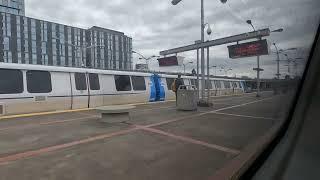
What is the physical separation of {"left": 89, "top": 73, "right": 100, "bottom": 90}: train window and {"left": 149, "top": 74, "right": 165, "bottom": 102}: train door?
17.0ft

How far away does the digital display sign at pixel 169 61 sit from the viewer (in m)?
26.7

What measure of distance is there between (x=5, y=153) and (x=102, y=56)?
1441 inches

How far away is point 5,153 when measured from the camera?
544 centimetres

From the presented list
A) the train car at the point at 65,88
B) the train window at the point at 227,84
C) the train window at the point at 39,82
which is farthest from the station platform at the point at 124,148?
the train window at the point at 227,84

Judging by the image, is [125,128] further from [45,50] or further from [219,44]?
[45,50]

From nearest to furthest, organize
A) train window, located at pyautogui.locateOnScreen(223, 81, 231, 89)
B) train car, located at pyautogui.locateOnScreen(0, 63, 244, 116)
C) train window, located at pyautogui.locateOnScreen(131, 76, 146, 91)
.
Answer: train car, located at pyautogui.locateOnScreen(0, 63, 244, 116)
train window, located at pyautogui.locateOnScreen(131, 76, 146, 91)
train window, located at pyautogui.locateOnScreen(223, 81, 231, 89)

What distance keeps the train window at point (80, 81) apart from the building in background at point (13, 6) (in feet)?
114

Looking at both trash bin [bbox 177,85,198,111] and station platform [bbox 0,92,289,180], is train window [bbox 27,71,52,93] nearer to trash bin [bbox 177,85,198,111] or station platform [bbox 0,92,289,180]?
station platform [bbox 0,92,289,180]

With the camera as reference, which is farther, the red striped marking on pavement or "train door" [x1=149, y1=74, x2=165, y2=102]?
"train door" [x1=149, y1=74, x2=165, y2=102]

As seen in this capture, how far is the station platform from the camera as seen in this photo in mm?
4461

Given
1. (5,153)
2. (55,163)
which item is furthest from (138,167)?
(5,153)

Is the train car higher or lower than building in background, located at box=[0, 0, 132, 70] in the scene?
lower

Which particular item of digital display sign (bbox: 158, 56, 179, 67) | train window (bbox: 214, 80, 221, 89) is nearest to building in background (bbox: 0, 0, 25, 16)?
digital display sign (bbox: 158, 56, 179, 67)

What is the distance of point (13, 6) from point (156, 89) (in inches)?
1426
